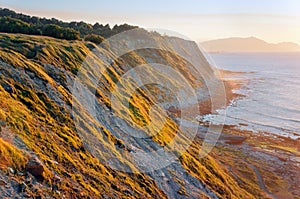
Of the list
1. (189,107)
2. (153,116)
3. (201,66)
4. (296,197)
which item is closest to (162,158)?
(153,116)

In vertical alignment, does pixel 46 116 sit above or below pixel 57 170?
above

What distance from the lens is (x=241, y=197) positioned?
30828 mm

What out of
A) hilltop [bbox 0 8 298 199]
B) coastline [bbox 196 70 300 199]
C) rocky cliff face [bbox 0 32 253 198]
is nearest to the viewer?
hilltop [bbox 0 8 298 199]

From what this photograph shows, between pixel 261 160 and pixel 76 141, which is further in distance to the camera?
pixel 261 160

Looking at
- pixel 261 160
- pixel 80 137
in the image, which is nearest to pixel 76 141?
pixel 80 137

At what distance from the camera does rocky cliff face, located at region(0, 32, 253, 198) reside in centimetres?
1602

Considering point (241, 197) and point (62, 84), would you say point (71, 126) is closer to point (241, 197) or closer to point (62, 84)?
point (62, 84)

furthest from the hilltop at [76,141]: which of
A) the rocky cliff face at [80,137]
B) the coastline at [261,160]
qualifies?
the coastline at [261,160]

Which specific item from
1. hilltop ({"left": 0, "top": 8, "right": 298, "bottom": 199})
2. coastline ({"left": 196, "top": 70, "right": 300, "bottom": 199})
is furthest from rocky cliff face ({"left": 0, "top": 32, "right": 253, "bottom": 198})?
coastline ({"left": 196, "top": 70, "right": 300, "bottom": 199})

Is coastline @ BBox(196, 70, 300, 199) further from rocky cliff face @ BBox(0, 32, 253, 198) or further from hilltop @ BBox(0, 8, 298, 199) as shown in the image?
rocky cliff face @ BBox(0, 32, 253, 198)

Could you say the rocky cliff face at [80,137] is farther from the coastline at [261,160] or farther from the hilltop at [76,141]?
the coastline at [261,160]

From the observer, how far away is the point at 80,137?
71.1ft

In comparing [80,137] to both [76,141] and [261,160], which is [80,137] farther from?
[261,160]

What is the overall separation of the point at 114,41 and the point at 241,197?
185ft
